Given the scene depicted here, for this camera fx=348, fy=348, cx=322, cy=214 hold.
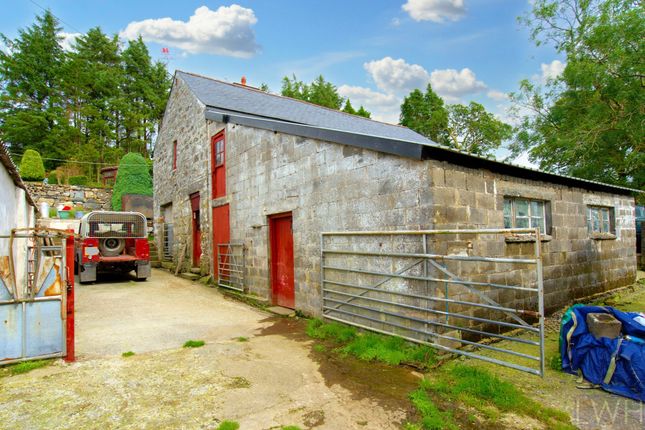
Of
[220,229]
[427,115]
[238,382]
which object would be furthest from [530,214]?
[427,115]

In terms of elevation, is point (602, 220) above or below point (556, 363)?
above

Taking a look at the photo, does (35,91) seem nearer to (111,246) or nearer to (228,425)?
(111,246)

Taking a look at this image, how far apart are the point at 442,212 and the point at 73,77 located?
30803mm

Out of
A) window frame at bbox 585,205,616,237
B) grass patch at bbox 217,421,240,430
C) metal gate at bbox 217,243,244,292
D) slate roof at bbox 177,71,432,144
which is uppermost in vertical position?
slate roof at bbox 177,71,432,144

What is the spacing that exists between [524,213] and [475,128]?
83.3ft

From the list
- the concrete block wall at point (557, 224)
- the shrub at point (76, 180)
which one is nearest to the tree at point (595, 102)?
the concrete block wall at point (557, 224)

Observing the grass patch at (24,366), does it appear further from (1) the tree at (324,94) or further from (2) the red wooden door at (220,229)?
(1) the tree at (324,94)

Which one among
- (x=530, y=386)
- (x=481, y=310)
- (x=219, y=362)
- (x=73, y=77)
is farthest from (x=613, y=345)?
→ (x=73, y=77)

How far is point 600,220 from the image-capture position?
354 inches

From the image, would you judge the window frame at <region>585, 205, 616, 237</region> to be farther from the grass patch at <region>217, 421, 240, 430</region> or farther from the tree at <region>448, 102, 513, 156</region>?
the tree at <region>448, 102, 513, 156</region>

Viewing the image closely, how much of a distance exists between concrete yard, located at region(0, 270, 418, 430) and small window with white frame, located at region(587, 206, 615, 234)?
7.32 m

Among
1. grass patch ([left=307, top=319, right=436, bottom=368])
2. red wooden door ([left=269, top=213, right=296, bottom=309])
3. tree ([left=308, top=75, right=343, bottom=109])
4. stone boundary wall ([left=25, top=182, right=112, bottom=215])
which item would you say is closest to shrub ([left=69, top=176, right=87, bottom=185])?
stone boundary wall ([left=25, top=182, right=112, bottom=215])

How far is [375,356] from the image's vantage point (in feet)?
15.5

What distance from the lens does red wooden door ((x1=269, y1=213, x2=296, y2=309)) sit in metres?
7.77
